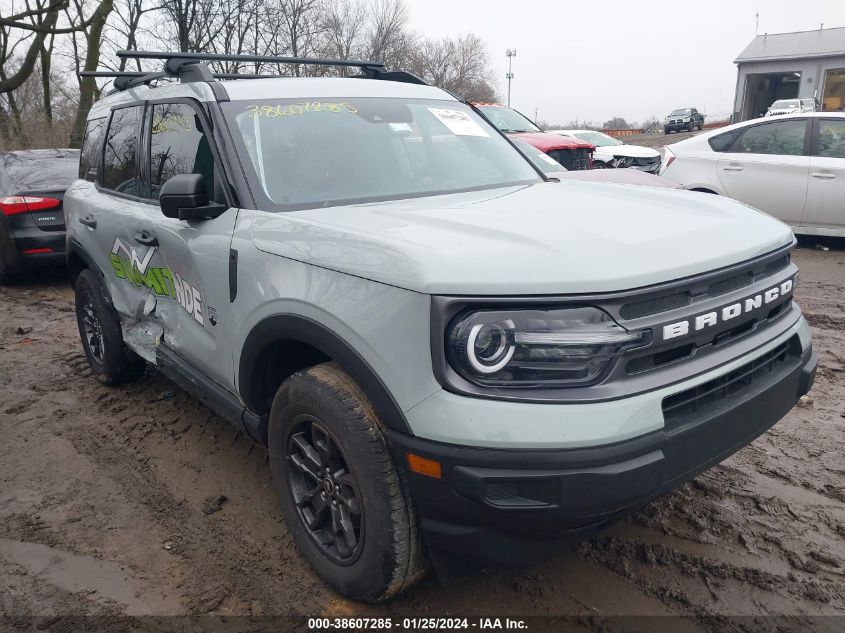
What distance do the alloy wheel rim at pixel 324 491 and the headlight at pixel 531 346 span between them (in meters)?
0.65

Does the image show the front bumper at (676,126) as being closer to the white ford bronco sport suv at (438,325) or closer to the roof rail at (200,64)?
the roof rail at (200,64)

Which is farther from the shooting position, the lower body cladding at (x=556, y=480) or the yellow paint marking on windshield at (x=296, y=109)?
the yellow paint marking on windshield at (x=296, y=109)

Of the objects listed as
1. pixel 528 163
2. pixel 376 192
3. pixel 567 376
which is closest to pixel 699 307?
pixel 567 376

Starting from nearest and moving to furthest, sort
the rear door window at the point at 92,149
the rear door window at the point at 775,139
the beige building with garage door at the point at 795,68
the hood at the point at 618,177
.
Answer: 1. the rear door window at the point at 92,149
2. the hood at the point at 618,177
3. the rear door window at the point at 775,139
4. the beige building with garage door at the point at 795,68

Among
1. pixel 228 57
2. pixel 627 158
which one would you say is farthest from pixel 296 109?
pixel 627 158

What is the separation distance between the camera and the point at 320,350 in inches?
91.6

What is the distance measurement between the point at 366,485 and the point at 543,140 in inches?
330

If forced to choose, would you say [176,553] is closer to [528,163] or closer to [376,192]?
[376,192]

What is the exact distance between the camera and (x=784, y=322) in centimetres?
249

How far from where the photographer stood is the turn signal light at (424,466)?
189 centimetres

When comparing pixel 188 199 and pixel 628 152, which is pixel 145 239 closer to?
pixel 188 199

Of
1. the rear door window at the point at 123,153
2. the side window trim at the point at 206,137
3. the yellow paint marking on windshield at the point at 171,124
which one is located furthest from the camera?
the rear door window at the point at 123,153

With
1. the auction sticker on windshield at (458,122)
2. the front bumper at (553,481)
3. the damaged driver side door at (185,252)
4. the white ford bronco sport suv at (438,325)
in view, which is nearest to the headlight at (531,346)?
the white ford bronco sport suv at (438,325)

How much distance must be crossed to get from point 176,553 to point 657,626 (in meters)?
1.93
